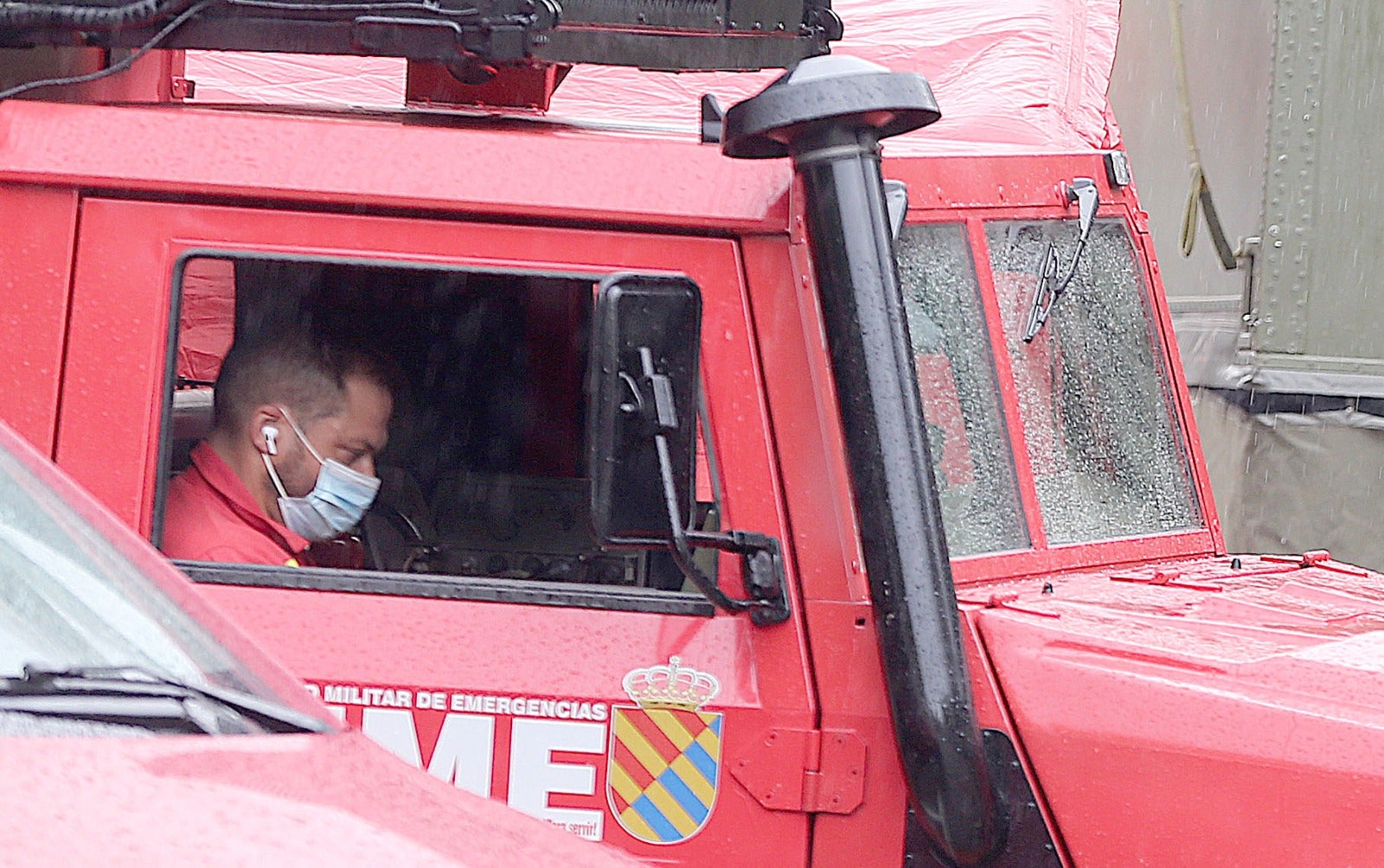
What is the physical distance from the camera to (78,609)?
201 cm

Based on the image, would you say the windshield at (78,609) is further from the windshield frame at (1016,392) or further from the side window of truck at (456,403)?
the windshield frame at (1016,392)

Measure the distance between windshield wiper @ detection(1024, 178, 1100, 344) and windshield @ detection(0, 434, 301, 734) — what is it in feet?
5.03

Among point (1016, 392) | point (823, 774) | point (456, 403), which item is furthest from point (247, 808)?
→ point (456, 403)

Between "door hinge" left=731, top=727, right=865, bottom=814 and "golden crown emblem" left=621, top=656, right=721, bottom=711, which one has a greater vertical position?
"golden crown emblem" left=621, top=656, right=721, bottom=711

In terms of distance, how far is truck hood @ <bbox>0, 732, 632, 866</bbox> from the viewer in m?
1.57

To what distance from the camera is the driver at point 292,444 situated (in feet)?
9.86

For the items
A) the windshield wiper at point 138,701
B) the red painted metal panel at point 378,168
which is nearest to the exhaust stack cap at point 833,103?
the red painted metal panel at point 378,168

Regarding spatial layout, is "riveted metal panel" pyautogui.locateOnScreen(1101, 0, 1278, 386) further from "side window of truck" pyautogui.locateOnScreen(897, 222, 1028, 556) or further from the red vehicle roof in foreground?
the red vehicle roof in foreground

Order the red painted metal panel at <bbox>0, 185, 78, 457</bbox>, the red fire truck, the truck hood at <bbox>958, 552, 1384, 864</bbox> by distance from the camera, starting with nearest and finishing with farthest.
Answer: the truck hood at <bbox>958, 552, 1384, 864</bbox> → the red fire truck → the red painted metal panel at <bbox>0, 185, 78, 457</bbox>

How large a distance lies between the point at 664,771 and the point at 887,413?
2.16ft

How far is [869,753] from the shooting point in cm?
261

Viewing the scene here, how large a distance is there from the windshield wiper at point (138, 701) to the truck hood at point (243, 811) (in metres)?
0.04

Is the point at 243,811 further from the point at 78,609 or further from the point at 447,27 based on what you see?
the point at 447,27

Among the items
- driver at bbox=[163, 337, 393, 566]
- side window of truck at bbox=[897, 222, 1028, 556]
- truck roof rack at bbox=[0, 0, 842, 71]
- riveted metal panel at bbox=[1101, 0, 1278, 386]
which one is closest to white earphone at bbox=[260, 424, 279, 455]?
driver at bbox=[163, 337, 393, 566]
